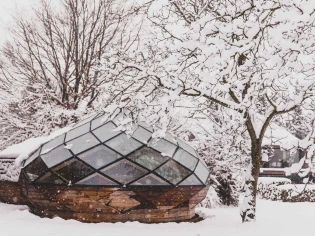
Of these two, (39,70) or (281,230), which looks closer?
(281,230)

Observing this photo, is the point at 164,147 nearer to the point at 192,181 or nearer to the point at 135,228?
the point at 192,181

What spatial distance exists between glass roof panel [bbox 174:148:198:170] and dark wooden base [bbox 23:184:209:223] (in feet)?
2.62

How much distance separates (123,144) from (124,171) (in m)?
0.74

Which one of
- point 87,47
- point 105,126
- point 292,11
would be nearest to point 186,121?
point 87,47

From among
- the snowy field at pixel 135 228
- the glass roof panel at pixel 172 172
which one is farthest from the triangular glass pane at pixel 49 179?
the glass roof panel at pixel 172 172

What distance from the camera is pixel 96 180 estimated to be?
862 centimetres

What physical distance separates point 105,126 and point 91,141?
673 millimetres

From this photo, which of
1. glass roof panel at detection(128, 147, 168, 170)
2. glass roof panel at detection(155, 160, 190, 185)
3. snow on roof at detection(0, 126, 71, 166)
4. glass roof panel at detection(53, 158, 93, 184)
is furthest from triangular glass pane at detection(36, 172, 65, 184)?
glass roof panel at detection(155, 160, 190, 185)

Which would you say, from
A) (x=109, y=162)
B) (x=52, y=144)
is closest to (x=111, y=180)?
(x=109, y=162)

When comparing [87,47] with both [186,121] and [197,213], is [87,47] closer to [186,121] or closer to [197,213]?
[186,121]

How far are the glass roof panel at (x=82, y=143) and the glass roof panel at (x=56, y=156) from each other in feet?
0.53

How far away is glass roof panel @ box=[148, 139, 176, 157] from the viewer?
9375 millimetres

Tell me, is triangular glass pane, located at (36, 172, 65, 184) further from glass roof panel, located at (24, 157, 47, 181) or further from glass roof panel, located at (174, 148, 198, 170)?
glass roof panel, located at (174, 148, 198, 170)

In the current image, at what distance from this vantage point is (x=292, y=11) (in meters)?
5.04
